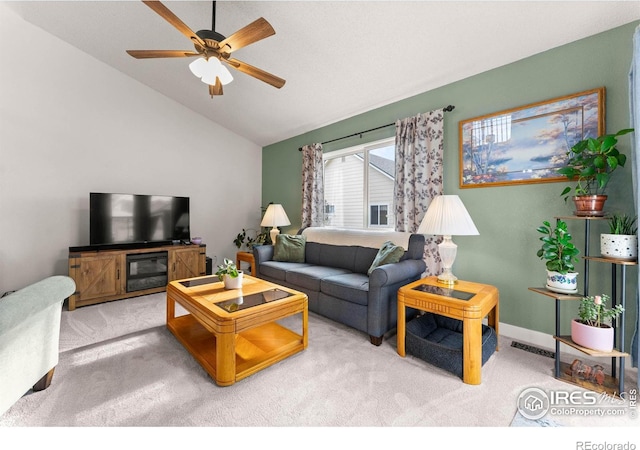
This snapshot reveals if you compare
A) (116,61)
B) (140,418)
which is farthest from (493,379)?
(116,61)

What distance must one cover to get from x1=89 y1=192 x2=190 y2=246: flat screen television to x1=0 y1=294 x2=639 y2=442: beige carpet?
1.63 m

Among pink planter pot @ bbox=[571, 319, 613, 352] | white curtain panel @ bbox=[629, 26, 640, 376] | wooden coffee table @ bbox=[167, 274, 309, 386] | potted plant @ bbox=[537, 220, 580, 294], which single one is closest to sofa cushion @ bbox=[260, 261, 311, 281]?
wooden coffee table @ bbox=[167, 274, 309, 386]

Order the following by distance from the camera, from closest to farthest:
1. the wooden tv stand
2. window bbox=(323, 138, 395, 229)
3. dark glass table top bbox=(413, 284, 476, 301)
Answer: dark glass table top bbox=(413, 284, 476, 301)
the wooden tv stand
window bbox=(323, 138, 395, 229)

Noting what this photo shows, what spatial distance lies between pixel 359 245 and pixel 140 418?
8.02ft

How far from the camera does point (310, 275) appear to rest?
2.88m

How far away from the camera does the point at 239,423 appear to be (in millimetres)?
1408

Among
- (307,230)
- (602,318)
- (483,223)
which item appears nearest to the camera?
(602,318)

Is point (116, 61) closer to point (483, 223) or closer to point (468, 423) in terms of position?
point (483, 223)

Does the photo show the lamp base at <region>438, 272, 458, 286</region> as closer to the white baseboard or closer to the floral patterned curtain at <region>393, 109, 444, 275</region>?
the floral patterned curtain at <region>393, 109, 444, 275</region>

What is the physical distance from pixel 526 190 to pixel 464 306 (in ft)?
4.36

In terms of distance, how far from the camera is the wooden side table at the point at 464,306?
→ 1756mm

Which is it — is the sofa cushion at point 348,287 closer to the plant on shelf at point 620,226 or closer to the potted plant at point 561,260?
the potted plant at point 561,260

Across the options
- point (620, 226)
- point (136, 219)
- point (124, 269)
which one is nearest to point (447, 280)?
point (620, 226)

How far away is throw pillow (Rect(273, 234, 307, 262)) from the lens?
361 cm
